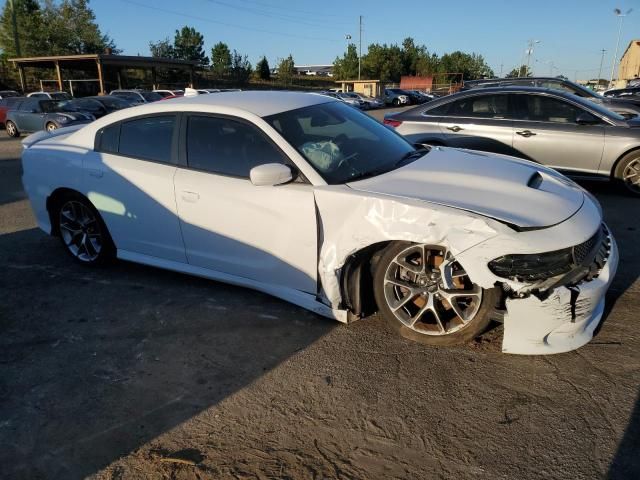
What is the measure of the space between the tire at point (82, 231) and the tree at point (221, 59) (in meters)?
61.7

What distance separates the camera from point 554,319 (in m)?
2.84

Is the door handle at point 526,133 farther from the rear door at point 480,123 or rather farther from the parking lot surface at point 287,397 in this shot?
the parking lot surface at point 287,397

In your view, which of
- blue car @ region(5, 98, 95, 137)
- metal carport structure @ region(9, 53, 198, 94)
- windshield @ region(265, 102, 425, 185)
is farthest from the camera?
metal carport structure @ region(9, 53, 198, 94)

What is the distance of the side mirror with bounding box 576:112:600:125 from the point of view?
6711 mm

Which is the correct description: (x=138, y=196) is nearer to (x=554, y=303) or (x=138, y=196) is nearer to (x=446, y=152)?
(x=446, y=152)

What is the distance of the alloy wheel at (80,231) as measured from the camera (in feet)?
15.3

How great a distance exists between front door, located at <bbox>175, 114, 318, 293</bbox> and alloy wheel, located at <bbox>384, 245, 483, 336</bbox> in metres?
0.58

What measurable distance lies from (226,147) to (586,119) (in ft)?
17.4

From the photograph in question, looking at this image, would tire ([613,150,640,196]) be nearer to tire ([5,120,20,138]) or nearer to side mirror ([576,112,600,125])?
side mirror ([576,112,600,125])

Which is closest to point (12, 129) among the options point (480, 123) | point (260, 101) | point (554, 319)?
point (480, 123)

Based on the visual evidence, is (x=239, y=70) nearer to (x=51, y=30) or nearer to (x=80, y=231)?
(x=51, y=30)

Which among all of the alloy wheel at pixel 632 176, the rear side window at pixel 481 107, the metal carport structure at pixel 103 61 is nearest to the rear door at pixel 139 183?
the rear side window at pixel 481 107

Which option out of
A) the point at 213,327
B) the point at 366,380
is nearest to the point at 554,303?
the point at 366,380

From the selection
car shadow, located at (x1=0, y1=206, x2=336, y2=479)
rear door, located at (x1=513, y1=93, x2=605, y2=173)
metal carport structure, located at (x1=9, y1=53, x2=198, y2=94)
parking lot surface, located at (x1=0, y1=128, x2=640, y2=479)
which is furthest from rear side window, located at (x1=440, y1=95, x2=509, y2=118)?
metal carport structure, located at (x1=9, y1=53, x2=198, y2=94)
